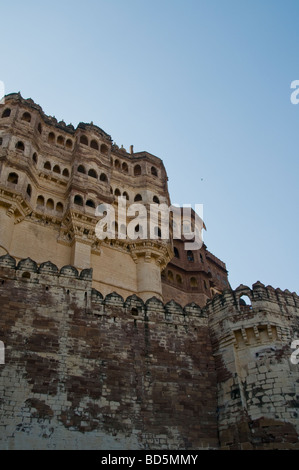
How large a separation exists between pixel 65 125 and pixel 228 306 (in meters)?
21.7

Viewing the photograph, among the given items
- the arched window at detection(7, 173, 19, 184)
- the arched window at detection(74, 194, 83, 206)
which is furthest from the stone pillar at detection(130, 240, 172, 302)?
the arched window at detection(7, 173, 19, 184)

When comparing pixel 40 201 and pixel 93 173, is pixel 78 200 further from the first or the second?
pixel 93 173

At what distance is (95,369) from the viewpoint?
13336 mm

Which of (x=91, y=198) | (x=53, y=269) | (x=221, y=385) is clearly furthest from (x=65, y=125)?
(x=221, y=385)

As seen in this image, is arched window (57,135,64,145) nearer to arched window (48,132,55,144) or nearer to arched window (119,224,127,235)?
arched window (48,132,55,144)

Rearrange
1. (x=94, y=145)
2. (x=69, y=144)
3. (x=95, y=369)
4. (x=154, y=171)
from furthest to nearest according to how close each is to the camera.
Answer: (x=154, y=171)
(x=94, y=145)
(x=69, y=144)
(x=95, y=369)

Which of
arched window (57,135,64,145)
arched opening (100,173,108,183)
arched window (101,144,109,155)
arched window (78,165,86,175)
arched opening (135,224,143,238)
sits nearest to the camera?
arched opening (135,224,143,238)

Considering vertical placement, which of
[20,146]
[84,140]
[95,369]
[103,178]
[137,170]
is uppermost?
[84,140]

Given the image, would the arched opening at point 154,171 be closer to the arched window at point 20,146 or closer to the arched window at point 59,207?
the arched window at point 59,207

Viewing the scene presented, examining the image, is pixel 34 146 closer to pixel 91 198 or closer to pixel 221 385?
pixel 91 198

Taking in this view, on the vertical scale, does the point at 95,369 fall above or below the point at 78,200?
below

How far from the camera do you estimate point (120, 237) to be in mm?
27375

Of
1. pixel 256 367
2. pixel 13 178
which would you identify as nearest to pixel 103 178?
pixel 13 178

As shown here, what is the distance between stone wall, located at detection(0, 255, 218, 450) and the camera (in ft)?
39.2
